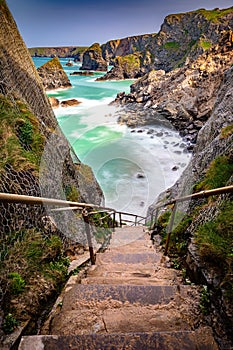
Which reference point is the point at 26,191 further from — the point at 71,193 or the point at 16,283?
the point at 71,193

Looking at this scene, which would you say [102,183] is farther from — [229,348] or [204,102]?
[204,102]

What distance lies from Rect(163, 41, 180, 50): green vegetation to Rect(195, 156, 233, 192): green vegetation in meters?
91.8

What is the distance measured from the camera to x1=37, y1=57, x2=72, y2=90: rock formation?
53.1 metres

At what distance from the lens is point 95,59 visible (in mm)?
104375

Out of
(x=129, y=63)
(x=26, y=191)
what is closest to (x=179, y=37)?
(x=129, y=63)

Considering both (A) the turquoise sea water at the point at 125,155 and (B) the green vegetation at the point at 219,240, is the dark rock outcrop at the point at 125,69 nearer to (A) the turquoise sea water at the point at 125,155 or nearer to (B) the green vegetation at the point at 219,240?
(A) the turquoise sea water at the point at 125,155

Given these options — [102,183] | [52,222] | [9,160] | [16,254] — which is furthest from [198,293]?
[102,183]

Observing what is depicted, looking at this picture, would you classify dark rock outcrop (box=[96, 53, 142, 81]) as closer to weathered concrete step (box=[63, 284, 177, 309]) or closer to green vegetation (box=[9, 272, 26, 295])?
green vegetation (box=[9, 272, 26, 295])

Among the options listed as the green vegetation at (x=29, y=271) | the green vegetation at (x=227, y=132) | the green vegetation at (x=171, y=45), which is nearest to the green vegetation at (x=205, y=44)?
the green vegetation at (x=171, y=45)

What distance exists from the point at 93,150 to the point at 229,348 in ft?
73.7

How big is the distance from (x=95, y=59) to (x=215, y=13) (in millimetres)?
52968

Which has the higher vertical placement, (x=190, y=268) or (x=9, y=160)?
(x=9, y=160)

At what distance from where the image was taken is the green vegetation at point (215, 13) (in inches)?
2741

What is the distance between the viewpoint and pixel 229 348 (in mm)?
1584
